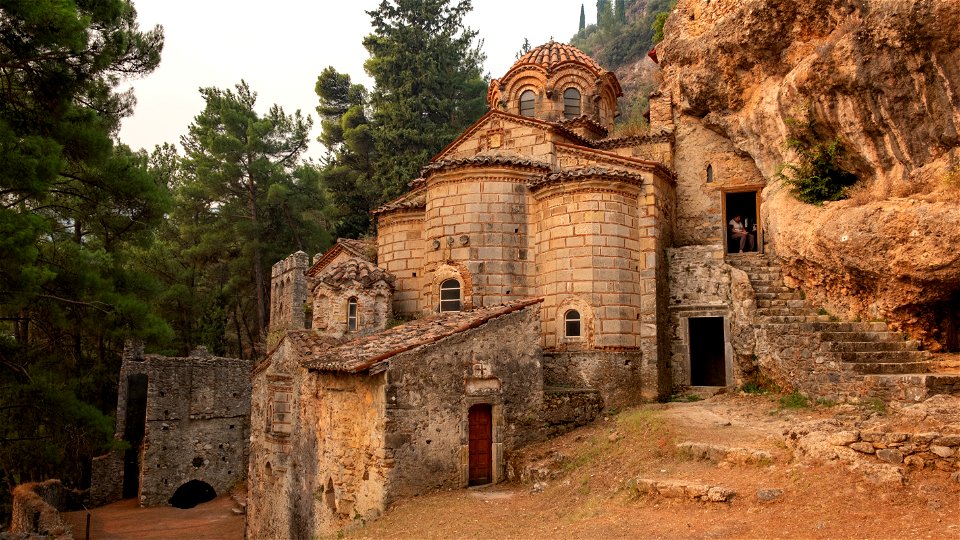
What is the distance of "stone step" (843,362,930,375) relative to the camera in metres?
11.0

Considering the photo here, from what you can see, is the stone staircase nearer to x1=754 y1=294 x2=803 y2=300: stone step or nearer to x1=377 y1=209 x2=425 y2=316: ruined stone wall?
x1=754 y1=294 x2=803 y2=300: stone step

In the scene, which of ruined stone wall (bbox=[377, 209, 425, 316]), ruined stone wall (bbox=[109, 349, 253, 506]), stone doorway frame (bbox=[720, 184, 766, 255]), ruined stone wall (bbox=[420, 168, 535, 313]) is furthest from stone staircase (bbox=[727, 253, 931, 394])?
ruined stone wall (bbox=[109, 349, 253, 506])

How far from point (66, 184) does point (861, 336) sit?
612 inches

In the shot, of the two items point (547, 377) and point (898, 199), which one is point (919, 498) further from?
point (547, 377)

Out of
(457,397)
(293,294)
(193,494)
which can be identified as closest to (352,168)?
(293,294)

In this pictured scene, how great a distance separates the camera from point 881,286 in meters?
11.8

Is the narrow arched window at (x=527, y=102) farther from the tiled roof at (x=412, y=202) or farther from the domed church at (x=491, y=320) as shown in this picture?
the tiled roof at (x=412, y=202)

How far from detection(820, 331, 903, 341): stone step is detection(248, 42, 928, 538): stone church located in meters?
0.41

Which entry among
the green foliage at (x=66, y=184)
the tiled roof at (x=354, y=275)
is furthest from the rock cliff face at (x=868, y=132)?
the green foliage at (x=66, y=184)

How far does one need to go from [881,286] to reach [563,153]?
25.4ft

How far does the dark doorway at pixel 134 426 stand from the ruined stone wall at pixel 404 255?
1064 cm

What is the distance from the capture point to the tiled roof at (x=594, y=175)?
14.9 metres

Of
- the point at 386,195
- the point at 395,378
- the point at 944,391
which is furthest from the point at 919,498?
the point at 386,195

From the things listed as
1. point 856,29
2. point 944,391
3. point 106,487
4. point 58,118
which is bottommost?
point 106,487
